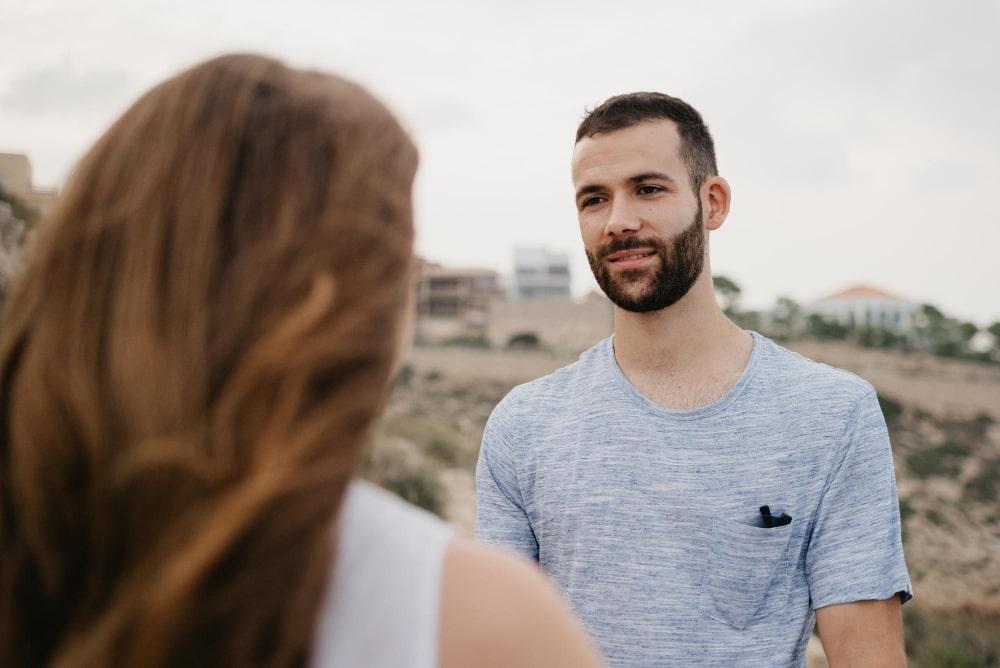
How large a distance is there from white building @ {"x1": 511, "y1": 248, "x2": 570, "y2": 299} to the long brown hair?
64.8m

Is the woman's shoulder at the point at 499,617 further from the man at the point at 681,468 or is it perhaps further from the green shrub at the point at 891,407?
the green shrub at the point at 891,407

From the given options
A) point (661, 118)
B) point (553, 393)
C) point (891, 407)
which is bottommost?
point (891, 407)

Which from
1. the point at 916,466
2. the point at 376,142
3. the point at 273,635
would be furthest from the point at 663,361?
the point at 916,466

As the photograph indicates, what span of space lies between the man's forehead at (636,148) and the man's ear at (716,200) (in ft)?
0.61

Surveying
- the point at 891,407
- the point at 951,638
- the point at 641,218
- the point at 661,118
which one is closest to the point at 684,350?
the point at 641,218

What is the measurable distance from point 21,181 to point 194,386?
37.9 feet

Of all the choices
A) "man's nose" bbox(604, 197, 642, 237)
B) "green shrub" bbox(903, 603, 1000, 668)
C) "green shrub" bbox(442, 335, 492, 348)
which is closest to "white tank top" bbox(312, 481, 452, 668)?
"man's nose" bbox(604, 197, 642, 237)

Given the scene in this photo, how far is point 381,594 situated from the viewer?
734 mm

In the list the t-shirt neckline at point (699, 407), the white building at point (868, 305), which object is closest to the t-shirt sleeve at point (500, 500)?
the t-shirt neckline at point (699, 407)

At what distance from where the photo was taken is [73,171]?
0.86 meters

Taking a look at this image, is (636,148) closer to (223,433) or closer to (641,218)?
(641,218)

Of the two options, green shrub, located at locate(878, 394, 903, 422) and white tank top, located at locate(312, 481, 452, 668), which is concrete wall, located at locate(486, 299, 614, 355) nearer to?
green shrub, located at locate(878, 394, 903, 422)

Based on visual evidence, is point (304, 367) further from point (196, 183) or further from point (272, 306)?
point (196, 183)

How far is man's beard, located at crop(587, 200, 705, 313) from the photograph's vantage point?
93.2 inches
